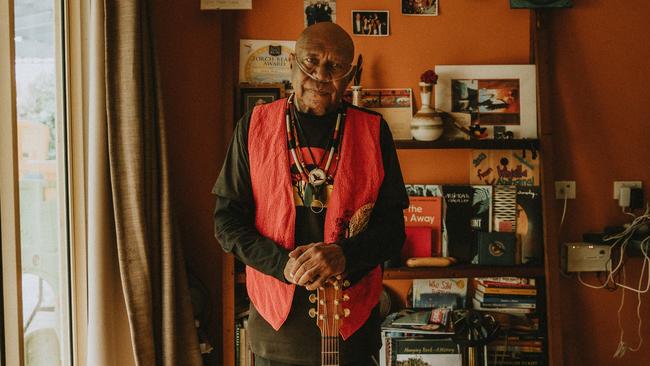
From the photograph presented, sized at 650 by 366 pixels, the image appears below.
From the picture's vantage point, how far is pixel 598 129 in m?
2.63

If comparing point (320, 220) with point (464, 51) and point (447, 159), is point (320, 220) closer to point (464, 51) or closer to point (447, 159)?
point (447, 159)

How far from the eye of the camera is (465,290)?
8.41ft

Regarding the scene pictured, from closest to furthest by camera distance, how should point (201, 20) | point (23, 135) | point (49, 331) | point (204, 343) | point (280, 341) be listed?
point (280, 341)
point (23, 135)
point (49, 331)
point (204, 343)
point (201, 20)

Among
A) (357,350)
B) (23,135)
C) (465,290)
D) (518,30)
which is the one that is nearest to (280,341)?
(357,350)

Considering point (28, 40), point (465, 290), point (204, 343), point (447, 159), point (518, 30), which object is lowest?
point (204, 343)

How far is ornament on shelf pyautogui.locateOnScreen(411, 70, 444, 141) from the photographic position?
7.94 ft

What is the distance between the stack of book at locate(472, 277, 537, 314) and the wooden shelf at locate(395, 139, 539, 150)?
1.95 feet

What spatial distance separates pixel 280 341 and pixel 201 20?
5.57 feet

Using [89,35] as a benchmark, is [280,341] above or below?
below

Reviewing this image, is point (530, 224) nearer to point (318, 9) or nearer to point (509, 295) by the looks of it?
point (509, 295)

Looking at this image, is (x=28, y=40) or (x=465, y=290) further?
(x=465, y=290)

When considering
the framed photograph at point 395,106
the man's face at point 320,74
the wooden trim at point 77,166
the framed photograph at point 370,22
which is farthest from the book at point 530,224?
the wooden trim at point 77,166

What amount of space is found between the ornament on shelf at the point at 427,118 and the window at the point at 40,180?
1.39 meters

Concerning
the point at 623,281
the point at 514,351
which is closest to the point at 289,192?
the point at 514,351
